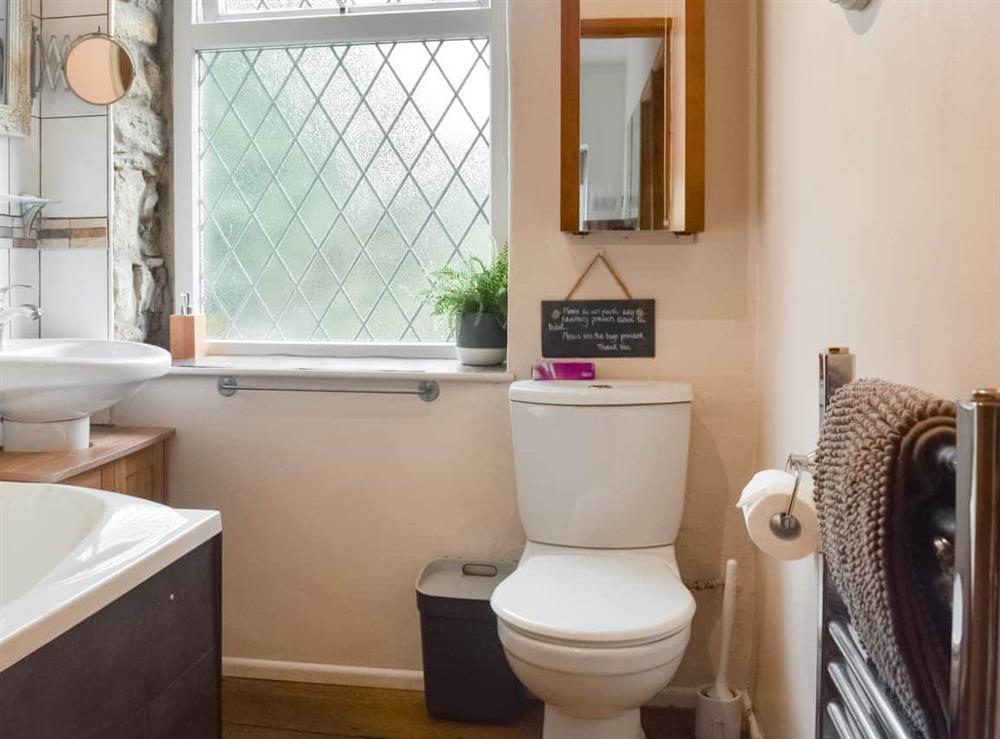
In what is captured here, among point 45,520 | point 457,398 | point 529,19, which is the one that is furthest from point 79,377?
point 529,19

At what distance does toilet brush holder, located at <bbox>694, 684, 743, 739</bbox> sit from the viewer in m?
2.07

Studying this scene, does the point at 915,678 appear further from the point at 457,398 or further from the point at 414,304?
the point at 414,304

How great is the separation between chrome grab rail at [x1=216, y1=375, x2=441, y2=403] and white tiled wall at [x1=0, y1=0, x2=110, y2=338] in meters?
0.39

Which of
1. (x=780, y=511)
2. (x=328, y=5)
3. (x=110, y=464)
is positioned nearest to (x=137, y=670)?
(x=110, y=464)

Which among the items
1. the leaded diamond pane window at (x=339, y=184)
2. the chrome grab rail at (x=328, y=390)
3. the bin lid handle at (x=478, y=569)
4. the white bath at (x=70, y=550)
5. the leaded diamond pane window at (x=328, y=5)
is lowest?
the bin lid handle at (x=478, y=569)

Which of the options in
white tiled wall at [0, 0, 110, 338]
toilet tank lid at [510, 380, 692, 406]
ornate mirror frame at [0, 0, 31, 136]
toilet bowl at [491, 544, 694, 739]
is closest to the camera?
toilet bowl at [491, 544, 694, 739]

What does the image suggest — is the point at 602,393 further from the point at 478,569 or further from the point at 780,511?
the point at 780,511

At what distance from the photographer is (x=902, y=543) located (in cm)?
75

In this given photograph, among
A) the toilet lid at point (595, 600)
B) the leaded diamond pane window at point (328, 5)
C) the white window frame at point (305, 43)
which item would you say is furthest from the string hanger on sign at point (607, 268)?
the leaded diamond pane window at point (328, 5)

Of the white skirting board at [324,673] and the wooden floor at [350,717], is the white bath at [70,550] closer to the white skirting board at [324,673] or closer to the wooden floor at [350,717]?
the wooden floor at [350,717]

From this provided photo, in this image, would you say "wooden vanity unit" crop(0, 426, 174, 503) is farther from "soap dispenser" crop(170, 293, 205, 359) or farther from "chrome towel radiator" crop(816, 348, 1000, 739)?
"chrome towel radiator" crop(816, 348, 1000, 739)

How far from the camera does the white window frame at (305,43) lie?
255 centimetres

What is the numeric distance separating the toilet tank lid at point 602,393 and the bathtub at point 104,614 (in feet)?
2.56

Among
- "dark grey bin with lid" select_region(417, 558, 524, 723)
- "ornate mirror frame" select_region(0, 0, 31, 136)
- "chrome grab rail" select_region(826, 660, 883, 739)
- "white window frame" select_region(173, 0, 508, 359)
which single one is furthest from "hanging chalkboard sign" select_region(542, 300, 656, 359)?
"ornate mirror frame" select_region(0, 0, 31, 136)
